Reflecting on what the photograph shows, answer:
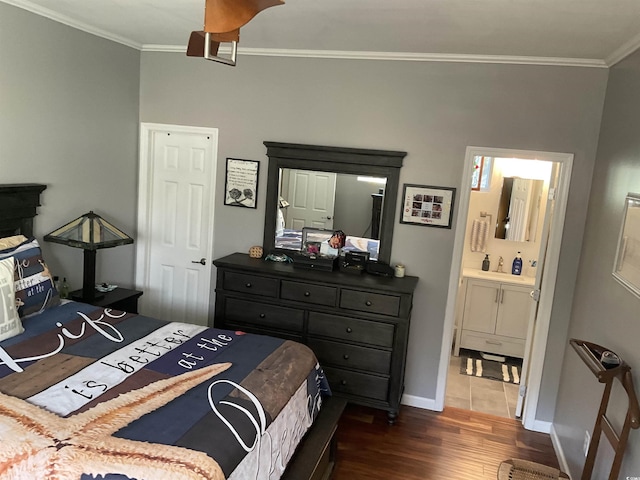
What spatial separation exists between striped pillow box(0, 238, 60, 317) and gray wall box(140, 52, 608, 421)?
1480 mm

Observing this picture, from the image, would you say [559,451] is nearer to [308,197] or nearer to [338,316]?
[338,316]

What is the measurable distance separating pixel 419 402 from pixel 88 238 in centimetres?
273

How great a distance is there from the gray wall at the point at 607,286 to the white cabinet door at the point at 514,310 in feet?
4.70

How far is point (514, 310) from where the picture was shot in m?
5.02

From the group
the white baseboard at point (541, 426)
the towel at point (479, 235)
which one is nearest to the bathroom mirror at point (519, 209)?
the towel at point (479, 235)

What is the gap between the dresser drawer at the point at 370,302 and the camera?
3555mm

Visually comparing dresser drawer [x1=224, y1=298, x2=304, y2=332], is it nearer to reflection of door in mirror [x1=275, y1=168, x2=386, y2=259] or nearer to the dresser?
the dresser

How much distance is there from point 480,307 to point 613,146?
2.38 metres

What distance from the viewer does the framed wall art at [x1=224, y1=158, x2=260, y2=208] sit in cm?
414

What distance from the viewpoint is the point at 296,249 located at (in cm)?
414

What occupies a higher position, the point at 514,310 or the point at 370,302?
the point at 370,302

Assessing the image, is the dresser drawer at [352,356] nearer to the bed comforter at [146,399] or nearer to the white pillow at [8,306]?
the bed comforter at [146,399]

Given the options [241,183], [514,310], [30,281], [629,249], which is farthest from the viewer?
[514,310]

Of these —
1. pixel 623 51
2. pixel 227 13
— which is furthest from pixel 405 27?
pixel 227 13
